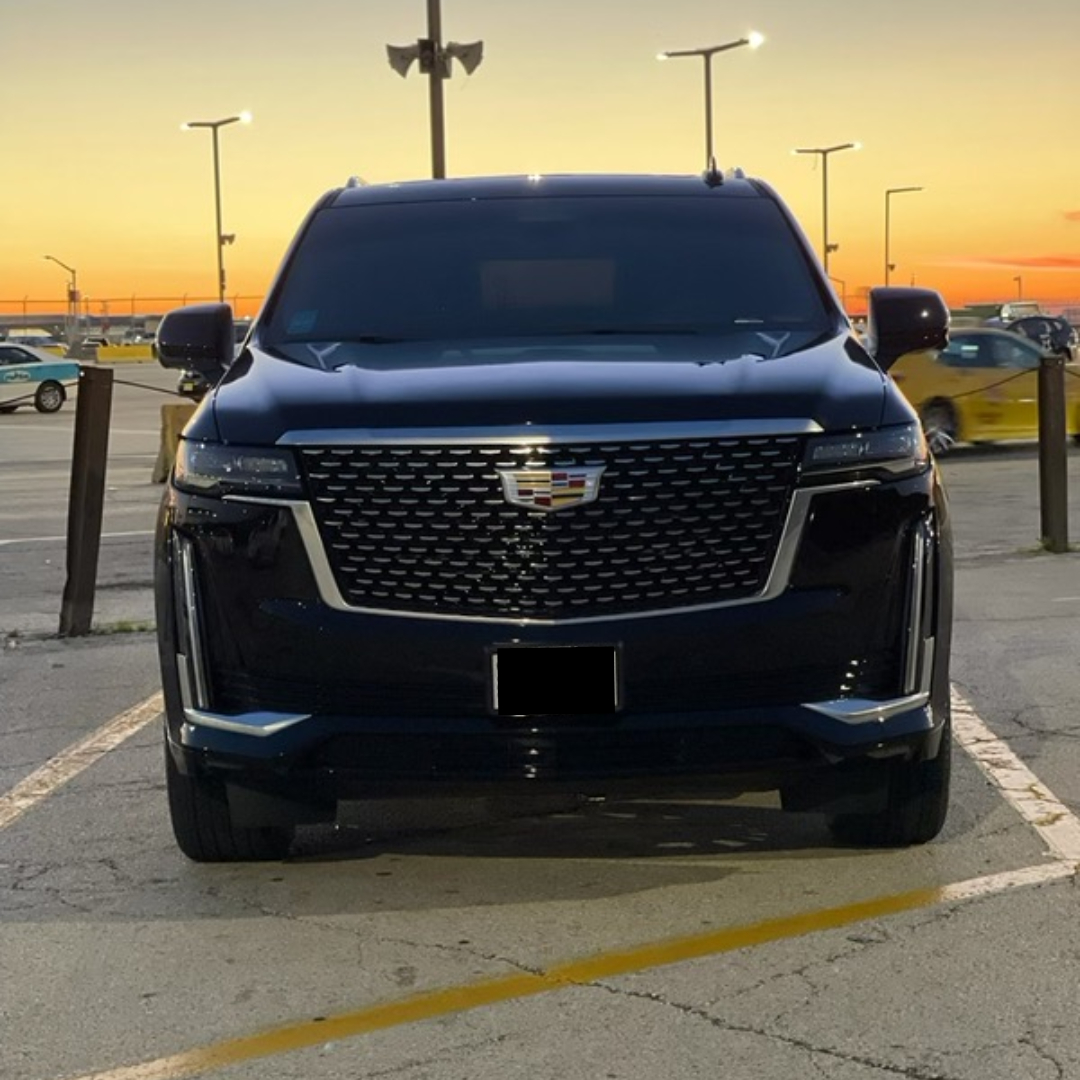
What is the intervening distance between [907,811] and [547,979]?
4.50ft

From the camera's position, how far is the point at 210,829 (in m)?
5.57

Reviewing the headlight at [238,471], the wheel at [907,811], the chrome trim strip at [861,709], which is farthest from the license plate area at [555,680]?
the wheel at [907,811]

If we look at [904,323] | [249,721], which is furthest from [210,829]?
A: [904,323]

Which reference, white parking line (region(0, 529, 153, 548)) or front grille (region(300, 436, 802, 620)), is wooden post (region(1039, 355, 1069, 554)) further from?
front grille (region(300, 436, 802, 620))

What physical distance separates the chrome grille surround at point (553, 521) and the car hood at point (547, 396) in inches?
2.2

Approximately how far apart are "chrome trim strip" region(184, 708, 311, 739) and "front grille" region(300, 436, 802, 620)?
337mm

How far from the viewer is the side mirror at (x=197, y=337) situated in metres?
6.62

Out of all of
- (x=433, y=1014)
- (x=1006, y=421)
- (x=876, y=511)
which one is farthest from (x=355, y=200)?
(x=1006, y=421)

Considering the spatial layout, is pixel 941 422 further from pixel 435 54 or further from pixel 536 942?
pixel 536 942

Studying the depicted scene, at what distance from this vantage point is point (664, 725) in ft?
16.5

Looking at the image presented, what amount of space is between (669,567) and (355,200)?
262 centimetres

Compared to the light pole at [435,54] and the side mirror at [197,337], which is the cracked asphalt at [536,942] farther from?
the light pole at [435,54]

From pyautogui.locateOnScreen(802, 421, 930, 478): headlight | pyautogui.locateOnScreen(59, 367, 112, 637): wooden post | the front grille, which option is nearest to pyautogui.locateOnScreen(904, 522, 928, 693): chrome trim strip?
pyautogui.locateOnScreen(802, 421, 930, 478): headlight

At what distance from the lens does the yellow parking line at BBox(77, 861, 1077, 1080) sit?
416 cm
